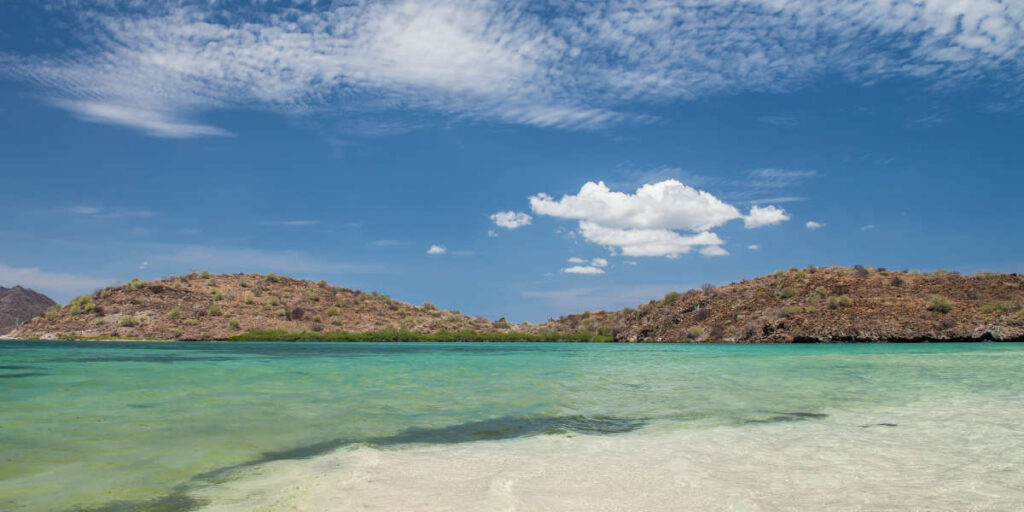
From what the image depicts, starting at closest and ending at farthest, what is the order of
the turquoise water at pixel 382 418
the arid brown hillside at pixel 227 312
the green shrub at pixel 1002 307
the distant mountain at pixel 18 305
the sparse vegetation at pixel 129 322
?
the turquoise water at pixel 382 418 < the green shrub at pixel 1002 307 < the sparse vegetation at pixel 129 322 < the arid brown hillside at pixel 227 312 < the distant mountain at pixel 18 305

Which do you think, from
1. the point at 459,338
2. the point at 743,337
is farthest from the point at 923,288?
the point at 459,338

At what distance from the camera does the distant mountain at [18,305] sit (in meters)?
67.8

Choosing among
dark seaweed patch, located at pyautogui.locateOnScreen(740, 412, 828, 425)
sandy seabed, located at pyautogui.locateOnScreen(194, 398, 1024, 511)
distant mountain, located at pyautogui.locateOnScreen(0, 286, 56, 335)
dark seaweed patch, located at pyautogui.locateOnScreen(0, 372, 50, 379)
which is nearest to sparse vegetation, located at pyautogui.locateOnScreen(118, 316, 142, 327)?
distant mountain, located at pyautogui.locateOnScreen(0, 286, 56, 335)

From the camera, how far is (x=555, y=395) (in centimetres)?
1043

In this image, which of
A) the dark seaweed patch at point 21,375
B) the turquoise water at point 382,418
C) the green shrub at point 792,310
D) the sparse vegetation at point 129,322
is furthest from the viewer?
the sparse vegetation at point 129,322

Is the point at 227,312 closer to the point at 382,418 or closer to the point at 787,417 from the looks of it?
the point at 382,418

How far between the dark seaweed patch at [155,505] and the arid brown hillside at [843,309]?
4158 cm

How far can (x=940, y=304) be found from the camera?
3659 centimetres

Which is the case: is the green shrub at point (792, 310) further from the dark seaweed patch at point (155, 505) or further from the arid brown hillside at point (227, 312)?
the dark seaweed patch at point (155, 505)

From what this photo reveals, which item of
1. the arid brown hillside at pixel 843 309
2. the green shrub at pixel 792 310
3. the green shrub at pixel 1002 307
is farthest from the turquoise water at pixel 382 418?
the green shrub at pixel 792 310

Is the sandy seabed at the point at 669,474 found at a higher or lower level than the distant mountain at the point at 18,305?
lower

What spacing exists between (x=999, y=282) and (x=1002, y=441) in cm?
4371

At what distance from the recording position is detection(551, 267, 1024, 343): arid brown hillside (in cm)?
3525

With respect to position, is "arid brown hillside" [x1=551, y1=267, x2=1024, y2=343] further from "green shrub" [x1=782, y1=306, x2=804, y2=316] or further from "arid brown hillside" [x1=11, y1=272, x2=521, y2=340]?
"arid brown hillside" [x1=11, y1=272, x2=521, y2=340]
